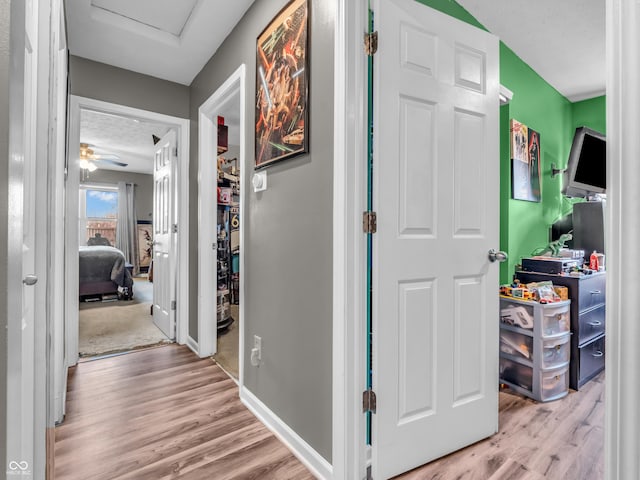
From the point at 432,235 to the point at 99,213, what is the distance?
862 cm

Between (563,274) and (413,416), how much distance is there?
165 cm

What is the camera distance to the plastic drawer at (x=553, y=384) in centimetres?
205

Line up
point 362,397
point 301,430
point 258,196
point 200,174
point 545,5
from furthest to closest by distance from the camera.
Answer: point 200,174 → point 545,5 → point 258,196 → point 301,430 → point 362,397

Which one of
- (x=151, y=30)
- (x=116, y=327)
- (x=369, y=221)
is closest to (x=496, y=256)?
(x=369, y=221)

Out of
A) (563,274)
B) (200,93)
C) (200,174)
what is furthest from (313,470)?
(200,93)

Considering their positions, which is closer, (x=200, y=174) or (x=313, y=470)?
(x=313, y=470)

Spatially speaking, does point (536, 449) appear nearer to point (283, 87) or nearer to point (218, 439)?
point (218, 439)

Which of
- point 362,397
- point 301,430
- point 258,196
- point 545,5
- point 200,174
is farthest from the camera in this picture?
point 200,174

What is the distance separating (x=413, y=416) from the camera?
56.2 inches

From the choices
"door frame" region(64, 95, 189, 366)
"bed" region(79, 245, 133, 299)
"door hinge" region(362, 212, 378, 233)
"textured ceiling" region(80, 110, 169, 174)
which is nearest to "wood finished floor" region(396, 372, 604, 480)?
"door hinge" region(362, 212, 378, 233)

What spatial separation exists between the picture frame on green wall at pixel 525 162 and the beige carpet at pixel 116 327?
3.40 metres

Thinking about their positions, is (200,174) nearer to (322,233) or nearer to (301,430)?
(322,233)

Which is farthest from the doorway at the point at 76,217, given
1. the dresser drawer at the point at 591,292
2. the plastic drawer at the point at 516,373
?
the dresser drawer at the point at 591,292

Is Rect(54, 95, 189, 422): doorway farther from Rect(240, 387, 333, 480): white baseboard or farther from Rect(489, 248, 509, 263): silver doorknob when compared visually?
Rect(489, 248, 509, 263): silver doorknob
